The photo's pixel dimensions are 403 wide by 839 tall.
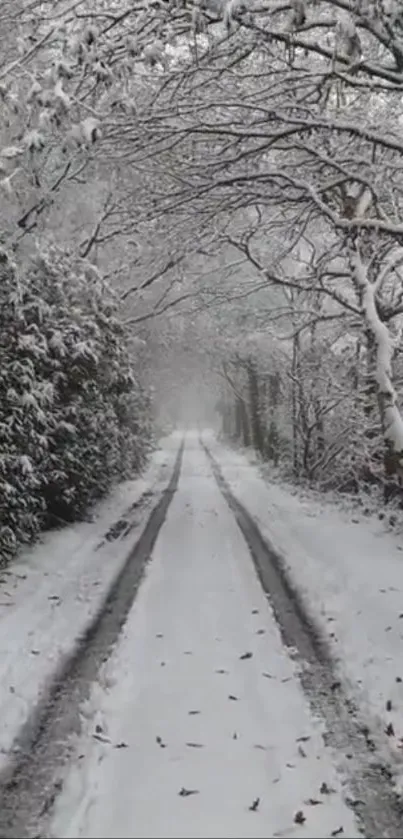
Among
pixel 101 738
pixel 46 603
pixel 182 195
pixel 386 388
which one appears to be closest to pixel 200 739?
pixel 101 738

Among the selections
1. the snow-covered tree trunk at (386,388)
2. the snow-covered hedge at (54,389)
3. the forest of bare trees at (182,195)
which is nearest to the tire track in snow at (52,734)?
the snow-covered hedge at (54,389)

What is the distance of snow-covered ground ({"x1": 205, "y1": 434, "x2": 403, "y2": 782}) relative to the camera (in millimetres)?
6746

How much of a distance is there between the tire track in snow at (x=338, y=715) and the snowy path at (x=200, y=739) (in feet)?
0.38

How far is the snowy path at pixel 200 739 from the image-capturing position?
4605 mm

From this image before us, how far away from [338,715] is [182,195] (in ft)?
19.1

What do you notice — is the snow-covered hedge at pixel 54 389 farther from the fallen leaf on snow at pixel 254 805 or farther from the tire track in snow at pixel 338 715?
the fallen leaf on snow at pixel 254 805

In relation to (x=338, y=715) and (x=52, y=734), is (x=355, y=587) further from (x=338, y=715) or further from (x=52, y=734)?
(x=52, y=734)

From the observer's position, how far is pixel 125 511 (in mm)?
18672

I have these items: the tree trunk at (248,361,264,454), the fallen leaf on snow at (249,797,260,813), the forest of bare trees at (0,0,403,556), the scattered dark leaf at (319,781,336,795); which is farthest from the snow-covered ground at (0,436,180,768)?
the tree trunk at (248,361,264,454)

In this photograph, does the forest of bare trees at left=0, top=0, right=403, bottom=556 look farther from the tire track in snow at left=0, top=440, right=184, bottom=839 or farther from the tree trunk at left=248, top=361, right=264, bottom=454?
the tree trunk at left=248, top=361, right=264, bottom=454

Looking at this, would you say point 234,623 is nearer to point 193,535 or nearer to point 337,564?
point 337,564

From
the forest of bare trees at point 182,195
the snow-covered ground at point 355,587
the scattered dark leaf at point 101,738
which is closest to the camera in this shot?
the scattered dark leaf at point 101,738

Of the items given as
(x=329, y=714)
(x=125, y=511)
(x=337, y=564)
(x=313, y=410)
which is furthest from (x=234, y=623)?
(x=313, y=410)

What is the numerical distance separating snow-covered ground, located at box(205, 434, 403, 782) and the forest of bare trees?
1713 mm
